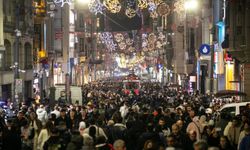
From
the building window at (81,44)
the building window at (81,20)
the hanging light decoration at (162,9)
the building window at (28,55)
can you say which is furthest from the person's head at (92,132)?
the building window at (81,20)

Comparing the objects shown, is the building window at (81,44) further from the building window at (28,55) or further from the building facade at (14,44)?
the building window at (28,55)

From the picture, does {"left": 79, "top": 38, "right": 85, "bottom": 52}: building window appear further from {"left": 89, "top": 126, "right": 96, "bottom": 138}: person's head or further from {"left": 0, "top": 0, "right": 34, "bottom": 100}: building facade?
{"left": 89, "top": 126, "right": 96, "bottom": 138}: person's head

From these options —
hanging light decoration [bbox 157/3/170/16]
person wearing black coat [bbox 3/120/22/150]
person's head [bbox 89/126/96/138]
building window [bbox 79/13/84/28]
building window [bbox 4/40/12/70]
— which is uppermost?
building window [bbox 79/13/84/28]

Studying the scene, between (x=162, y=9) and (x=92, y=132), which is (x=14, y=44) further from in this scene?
(x=92, y=132)

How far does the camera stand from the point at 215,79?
58781 millimetres

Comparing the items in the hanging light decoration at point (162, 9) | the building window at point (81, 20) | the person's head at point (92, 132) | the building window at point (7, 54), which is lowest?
the person's head at point (92, 132)

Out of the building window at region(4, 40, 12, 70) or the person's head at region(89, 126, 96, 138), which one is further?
the building window at region(4, 40, 12, 70)

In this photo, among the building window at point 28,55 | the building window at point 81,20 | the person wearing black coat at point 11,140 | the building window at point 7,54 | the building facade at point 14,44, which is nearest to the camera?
the person wearing black coat at point 11,140

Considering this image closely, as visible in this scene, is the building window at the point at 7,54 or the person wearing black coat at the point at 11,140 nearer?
the person wearing black coat at the point at 11,140

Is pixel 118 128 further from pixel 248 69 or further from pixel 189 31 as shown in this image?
pixel 189 31

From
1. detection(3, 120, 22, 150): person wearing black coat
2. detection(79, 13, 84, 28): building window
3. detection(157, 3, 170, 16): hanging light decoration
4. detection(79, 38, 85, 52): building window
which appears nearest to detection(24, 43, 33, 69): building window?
detection(157, 3, 170, 16): hanging light decoration

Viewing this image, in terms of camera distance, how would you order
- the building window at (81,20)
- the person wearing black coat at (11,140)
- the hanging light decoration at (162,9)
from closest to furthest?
the person wearing black coat at (11,140)
the hanging light decoration at (162,9)
the building window at (81,20)

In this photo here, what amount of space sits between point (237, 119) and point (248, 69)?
2427 centimetres

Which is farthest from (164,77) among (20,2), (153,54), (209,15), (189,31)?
(20,2)
